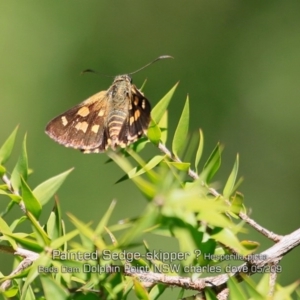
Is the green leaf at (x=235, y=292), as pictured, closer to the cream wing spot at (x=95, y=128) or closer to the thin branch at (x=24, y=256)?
the thin branch at (x=24, y=256)

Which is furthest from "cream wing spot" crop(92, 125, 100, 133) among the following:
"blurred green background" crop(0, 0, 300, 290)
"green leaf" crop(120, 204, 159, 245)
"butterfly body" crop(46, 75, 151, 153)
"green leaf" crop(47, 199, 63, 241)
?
"blurred green background" crop(0, 0, 300, 290)

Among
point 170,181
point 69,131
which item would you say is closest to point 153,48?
point 69,131

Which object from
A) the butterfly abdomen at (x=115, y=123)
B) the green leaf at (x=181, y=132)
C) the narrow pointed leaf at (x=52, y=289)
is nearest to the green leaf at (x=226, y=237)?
the narrow pointed leaf at (x=52, y=289)

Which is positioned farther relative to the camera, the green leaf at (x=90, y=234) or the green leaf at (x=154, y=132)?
the green leaf at (x=154, y=132)

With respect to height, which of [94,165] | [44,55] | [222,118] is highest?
[44,55]

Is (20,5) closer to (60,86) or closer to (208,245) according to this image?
(60,86)

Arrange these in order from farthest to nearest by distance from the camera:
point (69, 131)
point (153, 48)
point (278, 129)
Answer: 1. point (153, 48)
2. point (278, 129)
3. point (69, 131)

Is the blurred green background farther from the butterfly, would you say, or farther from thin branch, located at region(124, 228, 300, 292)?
thin branch, located at region(124, 228, 300, 292)
